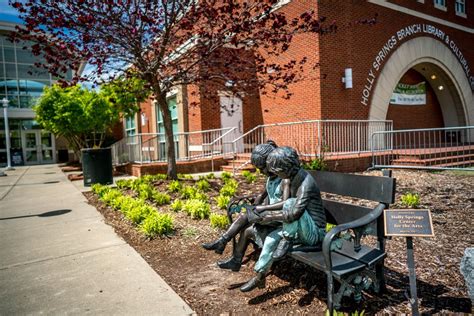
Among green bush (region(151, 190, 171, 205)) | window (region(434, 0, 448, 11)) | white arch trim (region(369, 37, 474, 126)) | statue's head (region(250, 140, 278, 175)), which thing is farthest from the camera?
window (region(434, 0, 448, 11))

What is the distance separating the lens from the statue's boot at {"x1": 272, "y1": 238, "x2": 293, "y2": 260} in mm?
2646

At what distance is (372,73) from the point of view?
13664mm

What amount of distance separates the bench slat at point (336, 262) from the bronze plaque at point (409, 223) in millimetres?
350

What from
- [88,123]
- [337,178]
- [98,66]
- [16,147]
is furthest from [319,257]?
[16,147]

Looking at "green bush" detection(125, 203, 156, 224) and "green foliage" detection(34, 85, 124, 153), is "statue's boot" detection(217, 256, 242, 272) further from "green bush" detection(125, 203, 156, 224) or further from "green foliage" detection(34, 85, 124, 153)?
"green foliage" detection(34, 85, 124, 153)

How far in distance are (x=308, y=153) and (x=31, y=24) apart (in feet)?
28.5

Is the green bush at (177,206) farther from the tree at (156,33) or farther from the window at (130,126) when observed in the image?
the window at (130,126)

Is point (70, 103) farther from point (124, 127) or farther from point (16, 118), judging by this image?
point (16, 118)

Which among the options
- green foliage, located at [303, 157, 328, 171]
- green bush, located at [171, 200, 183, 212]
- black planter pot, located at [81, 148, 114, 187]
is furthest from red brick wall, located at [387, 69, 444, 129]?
A: green bush, located at [171, 200, 183, 212]

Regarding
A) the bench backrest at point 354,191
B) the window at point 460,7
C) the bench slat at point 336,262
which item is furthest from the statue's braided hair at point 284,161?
the window at point 460,7

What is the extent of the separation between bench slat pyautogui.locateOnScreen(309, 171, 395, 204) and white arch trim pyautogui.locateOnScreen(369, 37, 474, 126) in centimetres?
1091

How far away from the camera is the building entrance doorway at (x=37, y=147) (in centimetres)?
2867

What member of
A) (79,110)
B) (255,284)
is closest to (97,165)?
(79,110)

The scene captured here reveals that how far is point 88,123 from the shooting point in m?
15.2
